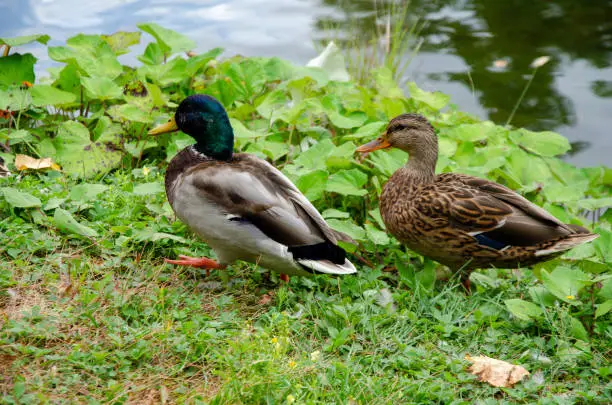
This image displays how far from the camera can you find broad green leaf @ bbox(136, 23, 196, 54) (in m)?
5.25

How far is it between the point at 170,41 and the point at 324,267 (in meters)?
2.71

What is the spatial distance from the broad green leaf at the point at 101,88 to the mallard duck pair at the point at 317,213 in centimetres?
94

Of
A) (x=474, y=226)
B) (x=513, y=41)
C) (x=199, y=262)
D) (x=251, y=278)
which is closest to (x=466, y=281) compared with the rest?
(x=474, y=226)

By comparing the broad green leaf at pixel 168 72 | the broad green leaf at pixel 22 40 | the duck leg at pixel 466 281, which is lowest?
the duck leg at pixel 466 281

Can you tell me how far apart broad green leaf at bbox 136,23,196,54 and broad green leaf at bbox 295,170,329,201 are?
186 centimetres

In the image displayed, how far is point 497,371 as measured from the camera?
9.54ft

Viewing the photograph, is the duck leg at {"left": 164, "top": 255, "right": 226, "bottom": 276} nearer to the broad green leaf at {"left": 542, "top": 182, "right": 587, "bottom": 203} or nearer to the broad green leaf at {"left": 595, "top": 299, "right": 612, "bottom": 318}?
the broad green leaf at {"left": 595, "top": 299, "right": 612, "bottom": 318}

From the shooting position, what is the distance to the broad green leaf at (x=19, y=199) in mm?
3623

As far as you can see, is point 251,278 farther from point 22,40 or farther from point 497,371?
point 22,40

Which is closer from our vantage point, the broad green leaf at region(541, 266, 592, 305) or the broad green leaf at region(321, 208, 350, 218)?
the broad green leaf at region(541, 266, 592, 305)

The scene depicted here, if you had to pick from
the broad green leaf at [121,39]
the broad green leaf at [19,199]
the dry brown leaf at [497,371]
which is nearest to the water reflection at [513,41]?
the broad green leaf at [121,39]

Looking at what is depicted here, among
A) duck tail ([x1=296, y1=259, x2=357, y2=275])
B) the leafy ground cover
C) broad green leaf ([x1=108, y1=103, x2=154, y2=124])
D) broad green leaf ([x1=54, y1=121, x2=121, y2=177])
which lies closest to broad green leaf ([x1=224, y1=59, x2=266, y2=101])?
the leafy ground cover

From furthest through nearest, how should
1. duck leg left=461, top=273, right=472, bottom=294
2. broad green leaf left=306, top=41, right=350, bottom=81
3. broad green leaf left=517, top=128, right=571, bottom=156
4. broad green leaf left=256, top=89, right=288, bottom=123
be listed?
broad green leaf left=306, top=41, right=350, bottom=81, broad green leaf left=517, top=128, right=571, bottom=156, broad green leaf left=256, top=89, right=288, bottom=123, duck leg left=461, top=273, right=472, bottom=294

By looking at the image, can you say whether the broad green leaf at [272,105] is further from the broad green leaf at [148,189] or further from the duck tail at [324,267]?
the duck tail at [324,267]
